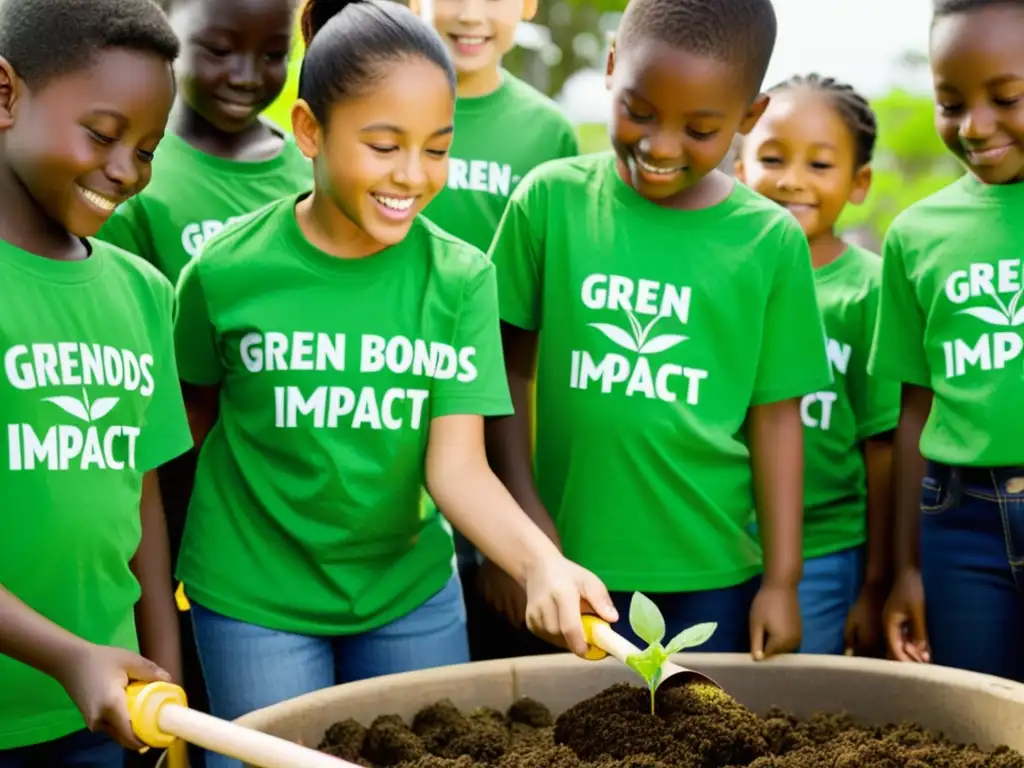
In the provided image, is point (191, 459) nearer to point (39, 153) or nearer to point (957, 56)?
point (39, 153)

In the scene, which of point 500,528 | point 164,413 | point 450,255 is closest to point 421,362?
point 450,255

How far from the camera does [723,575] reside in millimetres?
2646

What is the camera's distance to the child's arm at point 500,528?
216 cm

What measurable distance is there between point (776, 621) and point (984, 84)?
3.40ft

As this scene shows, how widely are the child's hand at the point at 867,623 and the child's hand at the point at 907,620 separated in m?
0.14

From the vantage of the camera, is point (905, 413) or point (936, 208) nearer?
point (936, 208)

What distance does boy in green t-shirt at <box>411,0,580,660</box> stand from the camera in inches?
123

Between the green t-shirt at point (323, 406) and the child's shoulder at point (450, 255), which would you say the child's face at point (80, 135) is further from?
the child's shoulder at point (450, 255)

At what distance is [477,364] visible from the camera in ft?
8.06

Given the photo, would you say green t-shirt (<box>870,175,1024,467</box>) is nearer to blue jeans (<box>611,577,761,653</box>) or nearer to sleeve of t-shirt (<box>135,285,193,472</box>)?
blue jeans (<box>611,577,761,653</box>)

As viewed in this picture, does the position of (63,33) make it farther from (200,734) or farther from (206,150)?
(200,734)

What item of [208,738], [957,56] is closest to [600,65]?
[957,56]

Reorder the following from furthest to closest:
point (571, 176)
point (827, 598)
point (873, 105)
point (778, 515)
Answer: point (873, 105)
point (827, 598)
point (571, 176)
point (778, 515)

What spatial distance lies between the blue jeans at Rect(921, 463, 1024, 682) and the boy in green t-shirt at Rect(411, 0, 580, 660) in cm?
93
